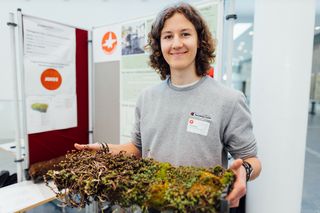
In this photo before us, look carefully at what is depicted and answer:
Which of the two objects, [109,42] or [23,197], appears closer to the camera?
[23,197]

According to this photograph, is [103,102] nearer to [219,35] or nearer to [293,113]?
[219,35]

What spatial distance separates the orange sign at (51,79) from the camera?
192cm

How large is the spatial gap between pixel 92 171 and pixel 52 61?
1.65 meters

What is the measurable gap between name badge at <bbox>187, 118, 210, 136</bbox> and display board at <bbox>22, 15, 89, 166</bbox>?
158 cm

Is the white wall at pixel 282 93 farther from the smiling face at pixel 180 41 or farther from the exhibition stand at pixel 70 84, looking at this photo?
the smiling face at pixel 180 41

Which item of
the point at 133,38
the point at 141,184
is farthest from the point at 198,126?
the point at 133,38

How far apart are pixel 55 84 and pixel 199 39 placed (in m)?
1.57

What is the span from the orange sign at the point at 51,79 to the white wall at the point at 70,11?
1.07 metres

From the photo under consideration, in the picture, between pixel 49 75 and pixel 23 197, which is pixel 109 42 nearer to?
pixel 49 75

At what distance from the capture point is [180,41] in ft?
2.97

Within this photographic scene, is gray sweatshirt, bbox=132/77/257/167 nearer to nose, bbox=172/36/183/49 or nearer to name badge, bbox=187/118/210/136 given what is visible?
name badge, bbox=187/118/210/136

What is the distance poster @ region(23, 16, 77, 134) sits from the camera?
71.6 inches

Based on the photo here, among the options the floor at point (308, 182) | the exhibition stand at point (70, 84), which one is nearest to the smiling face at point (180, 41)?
the exhibition stand at point (70, 84)

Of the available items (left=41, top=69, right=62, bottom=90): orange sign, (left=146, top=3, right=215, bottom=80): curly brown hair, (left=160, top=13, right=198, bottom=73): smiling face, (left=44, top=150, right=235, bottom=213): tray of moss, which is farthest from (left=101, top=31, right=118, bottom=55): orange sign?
(left=44, top=150, right=235, bottom=213): tray of moss
